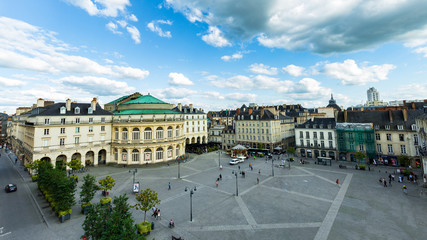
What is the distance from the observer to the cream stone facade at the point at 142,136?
4528 cm

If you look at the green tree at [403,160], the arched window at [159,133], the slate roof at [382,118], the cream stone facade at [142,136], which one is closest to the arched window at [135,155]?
the cream stone facade at [142,136]

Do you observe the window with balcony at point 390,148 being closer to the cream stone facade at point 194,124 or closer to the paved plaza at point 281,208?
the paved plaza at point 281,208

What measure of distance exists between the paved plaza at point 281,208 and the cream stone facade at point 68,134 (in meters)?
6.61

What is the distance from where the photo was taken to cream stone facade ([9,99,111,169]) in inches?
1453

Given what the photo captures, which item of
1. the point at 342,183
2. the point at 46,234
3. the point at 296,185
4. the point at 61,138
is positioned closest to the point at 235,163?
the point at 296,185

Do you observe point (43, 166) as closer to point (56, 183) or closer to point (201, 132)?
point (56, 183)

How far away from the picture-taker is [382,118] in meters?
43.5

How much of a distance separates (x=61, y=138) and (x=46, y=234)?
28668 millimetres

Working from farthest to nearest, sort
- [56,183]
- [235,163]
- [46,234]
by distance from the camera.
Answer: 1. [235,163]
2. [56,183]
3. [46,234]

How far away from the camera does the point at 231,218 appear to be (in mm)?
19766

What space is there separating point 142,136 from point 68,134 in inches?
595

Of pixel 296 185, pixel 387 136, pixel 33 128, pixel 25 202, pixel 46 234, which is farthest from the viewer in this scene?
pixel 387 136

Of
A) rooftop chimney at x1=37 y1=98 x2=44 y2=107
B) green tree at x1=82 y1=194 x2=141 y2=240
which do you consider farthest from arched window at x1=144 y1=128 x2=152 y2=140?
green tree at x1=82 y1=194 x2=141 y2=240

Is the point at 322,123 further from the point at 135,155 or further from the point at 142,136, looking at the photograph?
the point at 135,155
